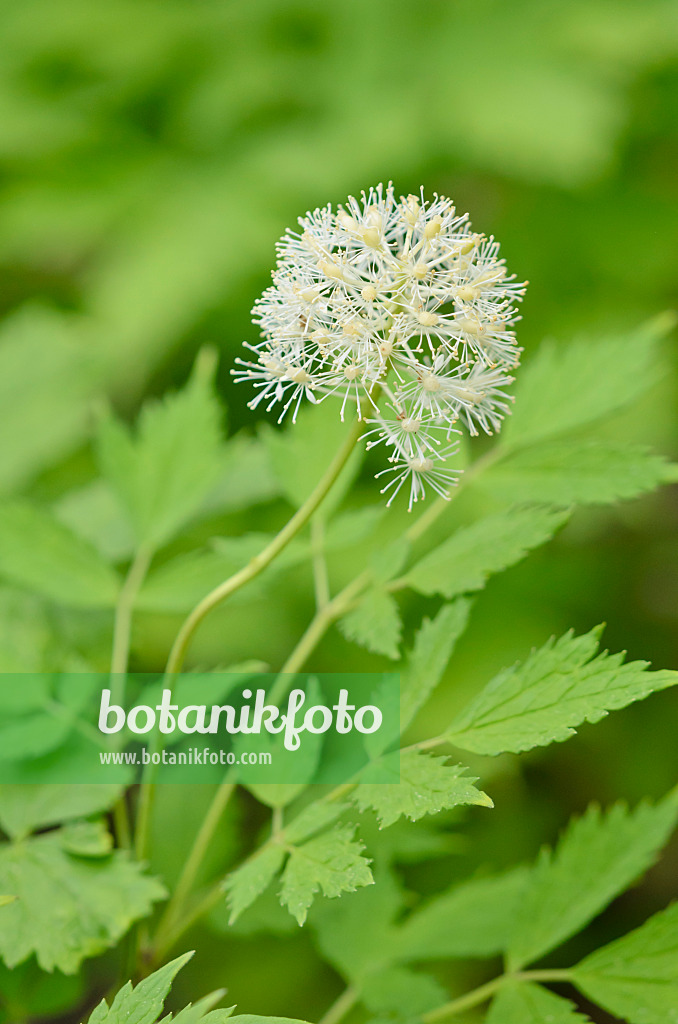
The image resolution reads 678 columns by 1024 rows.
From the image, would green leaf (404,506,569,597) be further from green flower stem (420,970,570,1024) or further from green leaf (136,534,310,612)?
green flower stem (420,970,570,1024)

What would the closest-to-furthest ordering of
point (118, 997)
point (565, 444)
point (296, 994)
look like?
→ 1. point (118, 997)
2. point (565, 444)
3. point (296, 994)

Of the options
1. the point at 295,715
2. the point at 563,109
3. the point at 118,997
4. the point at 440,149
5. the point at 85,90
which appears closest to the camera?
the point at 118,997

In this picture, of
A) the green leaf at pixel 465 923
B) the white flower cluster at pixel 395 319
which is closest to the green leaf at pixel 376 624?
the white flower cluster at pixel 395 319

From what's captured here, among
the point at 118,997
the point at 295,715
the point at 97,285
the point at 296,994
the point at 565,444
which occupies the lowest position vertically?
the point at 296,994

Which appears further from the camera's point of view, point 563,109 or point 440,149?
point 440,149

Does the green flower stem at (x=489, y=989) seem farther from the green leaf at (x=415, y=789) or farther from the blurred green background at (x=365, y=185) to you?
the blurred green background at (x=365, y=185)

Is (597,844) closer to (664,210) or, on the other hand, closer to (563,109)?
(563,109)

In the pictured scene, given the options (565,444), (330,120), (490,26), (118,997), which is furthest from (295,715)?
(490,26)
